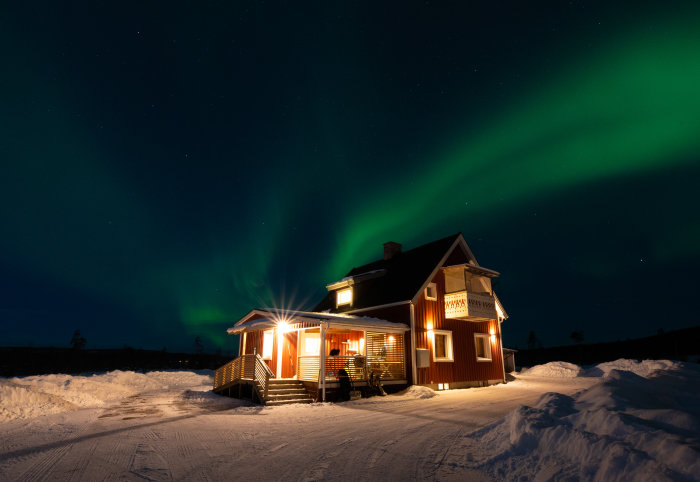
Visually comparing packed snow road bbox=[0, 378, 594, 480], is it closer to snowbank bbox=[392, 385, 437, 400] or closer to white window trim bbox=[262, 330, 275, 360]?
snowbank bbox=[392, 385, 437, 400]

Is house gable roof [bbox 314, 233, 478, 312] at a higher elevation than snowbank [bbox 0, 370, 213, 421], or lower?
higher

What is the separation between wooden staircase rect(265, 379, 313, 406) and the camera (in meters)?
14.8

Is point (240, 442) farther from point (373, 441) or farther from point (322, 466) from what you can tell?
point (373, 441)

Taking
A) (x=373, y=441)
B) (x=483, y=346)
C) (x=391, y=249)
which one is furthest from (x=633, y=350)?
(x=373, y=441)

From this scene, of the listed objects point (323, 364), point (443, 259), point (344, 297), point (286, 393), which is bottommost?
point (286, 393)

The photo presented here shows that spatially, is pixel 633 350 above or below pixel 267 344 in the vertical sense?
below

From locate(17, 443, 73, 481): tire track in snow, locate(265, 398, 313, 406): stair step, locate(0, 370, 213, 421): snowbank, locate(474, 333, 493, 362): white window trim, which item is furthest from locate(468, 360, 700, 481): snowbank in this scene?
locate(474, 333, 493, 362): white window trim

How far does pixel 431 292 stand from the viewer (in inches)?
848

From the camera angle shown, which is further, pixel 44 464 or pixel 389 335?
pixel 389 335

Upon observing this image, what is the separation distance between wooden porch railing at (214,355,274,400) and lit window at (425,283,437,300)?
9.40 meters

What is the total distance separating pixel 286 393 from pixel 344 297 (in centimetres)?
1086

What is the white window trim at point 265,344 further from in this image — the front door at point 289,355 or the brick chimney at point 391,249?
the brick chimney at point 391,249

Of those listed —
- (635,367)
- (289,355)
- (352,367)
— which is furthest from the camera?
(635,367)

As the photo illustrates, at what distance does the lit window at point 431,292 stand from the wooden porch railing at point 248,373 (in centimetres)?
940
